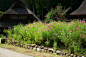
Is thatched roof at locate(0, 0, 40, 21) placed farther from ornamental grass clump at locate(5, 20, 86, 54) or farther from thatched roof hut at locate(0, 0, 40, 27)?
ornamental grass clump at locate(5, 20, 86, 54)

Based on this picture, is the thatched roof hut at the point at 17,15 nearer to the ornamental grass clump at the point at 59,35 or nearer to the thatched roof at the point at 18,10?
the thatched roof at the point at 18,10

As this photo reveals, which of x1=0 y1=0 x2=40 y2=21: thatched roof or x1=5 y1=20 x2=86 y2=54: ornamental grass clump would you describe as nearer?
x1=5 y1=20 x2=86 y2=54: ornamental grass clump

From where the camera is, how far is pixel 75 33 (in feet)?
26.6

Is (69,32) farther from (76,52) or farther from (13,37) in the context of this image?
(13,37)

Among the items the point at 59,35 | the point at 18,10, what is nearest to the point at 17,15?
the point at 18,10

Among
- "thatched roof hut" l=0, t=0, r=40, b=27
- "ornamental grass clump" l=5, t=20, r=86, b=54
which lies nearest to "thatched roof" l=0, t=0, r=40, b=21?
"thatched roof hut" l=0, t=0, r=40, b=27

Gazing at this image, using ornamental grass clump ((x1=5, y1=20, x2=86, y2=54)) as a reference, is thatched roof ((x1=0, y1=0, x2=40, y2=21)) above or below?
above

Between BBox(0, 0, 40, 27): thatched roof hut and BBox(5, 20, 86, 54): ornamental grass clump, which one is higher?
BBox(0, 0, 40, 27): thatched roof hut

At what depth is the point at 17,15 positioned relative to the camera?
1905 centimetres

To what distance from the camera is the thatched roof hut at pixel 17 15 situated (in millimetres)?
17938

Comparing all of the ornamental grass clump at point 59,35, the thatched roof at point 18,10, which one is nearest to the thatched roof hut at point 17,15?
the thatched roof at point 18,10

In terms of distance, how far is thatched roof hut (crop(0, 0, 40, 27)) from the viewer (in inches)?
706

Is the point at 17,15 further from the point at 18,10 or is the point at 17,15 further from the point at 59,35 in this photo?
the point at 59,35

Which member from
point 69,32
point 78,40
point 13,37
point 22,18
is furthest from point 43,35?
point 22,18
